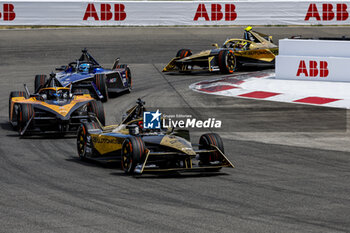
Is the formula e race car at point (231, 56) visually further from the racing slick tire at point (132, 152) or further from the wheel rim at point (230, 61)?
the racing slick tire at point (132, 152)

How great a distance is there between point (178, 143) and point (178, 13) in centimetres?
2760

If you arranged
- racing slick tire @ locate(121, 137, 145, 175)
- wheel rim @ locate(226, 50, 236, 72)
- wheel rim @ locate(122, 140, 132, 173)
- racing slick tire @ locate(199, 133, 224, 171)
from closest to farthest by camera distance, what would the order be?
racing slick tire @ locate(121, 137, 145, 175) → wheel rim @ locate(122, 140, 132, 173) → racing slick tire @ locate(199, 133, 224, 171) → wheel rim @ locate(226, 50, 236, 72)

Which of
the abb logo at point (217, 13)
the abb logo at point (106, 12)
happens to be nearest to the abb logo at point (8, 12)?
the abb logo at point (106, 12)

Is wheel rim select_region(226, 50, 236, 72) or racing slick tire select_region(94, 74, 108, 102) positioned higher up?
wheel rim select_region(226, 50, 236, 72)

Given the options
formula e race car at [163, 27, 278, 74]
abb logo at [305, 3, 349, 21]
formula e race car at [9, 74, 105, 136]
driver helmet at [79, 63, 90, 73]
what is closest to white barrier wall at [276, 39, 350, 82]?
formula e race car at [163, 27, 278, 74]

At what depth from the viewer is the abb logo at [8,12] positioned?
122ft

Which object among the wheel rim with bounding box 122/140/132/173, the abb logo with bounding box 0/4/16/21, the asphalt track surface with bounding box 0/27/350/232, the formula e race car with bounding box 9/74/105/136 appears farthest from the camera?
the abb logo with bounding box 0/4/16/21

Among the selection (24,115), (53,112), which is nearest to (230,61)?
(53,112)

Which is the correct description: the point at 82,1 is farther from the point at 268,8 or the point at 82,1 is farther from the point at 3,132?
the point at 3,132

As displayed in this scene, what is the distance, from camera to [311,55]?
81.3 ft

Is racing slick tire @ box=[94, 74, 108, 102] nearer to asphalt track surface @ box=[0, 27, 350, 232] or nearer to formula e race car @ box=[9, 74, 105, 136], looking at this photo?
asphalt track surface @ box=[0, 27, 350, 232]

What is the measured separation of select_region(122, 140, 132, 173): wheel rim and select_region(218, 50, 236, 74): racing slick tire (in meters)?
14.8

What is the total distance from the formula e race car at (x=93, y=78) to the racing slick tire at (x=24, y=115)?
3.91 meters

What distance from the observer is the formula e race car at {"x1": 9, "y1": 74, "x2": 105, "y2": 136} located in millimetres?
16703
